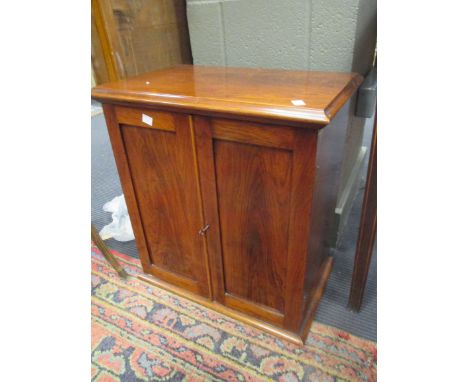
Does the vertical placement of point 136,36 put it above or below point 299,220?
above

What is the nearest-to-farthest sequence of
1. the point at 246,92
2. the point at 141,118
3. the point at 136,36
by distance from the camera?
the point at 246,92, the point at 141,118, the point at 136,36

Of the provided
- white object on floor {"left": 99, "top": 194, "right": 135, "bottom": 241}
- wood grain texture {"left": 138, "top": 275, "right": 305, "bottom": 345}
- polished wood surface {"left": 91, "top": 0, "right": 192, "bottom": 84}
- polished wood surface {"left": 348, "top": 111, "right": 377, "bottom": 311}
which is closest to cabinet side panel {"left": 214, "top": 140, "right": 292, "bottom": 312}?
wood grain texture {"left": 138, "top": 275, "right": 305, "bottom": 345}

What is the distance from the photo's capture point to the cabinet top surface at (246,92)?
2.67 feet

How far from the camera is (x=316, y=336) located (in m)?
1.29

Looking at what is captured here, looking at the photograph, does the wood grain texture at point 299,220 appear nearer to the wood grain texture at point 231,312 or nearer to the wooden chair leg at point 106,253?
the wood grain texture at point 231,312

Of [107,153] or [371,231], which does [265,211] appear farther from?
[107,153]

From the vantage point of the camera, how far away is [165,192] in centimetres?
121

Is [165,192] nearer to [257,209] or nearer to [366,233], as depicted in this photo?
[257,209]

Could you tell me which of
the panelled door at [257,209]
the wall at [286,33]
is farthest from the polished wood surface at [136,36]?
the panelled door at [257,209]

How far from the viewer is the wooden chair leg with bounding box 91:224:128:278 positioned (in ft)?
4.83

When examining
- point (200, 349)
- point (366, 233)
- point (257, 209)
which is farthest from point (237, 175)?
point (200, 349)

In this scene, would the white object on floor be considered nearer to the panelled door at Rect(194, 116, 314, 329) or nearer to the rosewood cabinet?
the rosewood cabinet

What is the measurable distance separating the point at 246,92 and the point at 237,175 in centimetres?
26
